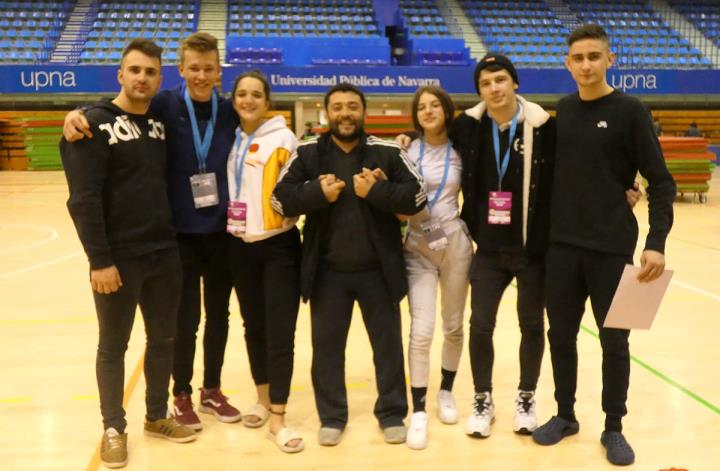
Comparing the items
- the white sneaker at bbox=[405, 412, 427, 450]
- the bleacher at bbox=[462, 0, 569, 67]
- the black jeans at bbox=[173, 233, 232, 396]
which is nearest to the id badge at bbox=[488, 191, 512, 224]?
the white sneaker at bbox=[405, 412, 427, 450]

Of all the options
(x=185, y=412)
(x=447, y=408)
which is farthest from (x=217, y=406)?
(x=447, y=408)

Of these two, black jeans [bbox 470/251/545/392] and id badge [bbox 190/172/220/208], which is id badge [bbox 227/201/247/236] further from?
black jeans [bbox 470/251/545/392]

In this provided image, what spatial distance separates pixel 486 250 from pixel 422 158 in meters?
0.50

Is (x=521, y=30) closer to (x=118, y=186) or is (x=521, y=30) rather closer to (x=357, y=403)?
(x=357, y=403)

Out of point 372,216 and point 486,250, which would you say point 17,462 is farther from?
point 486,250

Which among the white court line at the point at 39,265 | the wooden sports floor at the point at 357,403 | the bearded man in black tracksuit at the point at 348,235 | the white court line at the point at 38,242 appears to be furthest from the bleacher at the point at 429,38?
the bearded man in black tracksuit at the point at 348,235

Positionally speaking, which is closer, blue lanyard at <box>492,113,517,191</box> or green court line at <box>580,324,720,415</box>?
blue lanyard at <box>492,113,517,191</box>

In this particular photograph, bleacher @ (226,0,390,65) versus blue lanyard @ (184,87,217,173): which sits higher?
bleacher @ (226,0,390,65)

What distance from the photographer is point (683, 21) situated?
74.9 ft

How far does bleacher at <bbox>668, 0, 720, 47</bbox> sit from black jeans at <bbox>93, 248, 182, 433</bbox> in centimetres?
2239

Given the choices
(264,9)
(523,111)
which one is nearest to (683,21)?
(264,9)

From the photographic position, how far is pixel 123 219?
291 centimetres

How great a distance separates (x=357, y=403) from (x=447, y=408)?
0.50 m

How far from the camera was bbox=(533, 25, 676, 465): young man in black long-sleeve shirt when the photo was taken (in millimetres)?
2807
